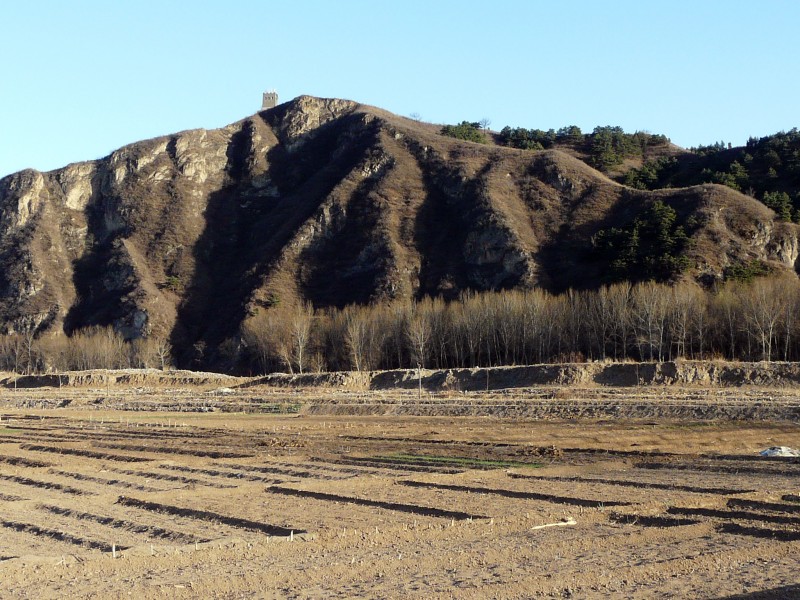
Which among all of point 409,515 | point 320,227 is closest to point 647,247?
point 320,227

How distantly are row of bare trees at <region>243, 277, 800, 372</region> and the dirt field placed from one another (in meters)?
41.5

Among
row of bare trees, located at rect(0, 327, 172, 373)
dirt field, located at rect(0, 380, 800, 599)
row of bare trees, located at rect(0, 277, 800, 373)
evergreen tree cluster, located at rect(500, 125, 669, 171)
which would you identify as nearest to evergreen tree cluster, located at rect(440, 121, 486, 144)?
evergreen tree cluster, located at rect(500, 125, 669, 171)

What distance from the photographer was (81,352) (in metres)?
125

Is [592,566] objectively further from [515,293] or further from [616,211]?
[616,211]

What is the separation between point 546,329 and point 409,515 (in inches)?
2938

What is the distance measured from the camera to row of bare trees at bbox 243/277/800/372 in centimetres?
8319

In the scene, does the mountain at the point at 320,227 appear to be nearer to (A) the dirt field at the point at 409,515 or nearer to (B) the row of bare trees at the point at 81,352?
(B) the row of bare trees at the point at 81,352

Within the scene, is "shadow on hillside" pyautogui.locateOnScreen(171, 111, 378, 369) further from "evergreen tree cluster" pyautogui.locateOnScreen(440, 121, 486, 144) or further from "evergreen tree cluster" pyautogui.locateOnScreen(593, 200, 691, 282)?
"evergreen tree cluster" pyautogui.locateOnScreen(593, 200, 691, 282)

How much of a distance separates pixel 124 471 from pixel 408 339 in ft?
236

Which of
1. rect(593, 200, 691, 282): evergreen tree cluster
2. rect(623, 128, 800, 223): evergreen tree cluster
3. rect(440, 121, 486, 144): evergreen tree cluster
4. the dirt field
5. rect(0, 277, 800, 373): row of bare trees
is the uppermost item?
rect(440, 121, 486, 144): evergreen tree cluster

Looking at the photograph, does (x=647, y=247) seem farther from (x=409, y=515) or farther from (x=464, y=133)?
(x=409, y=515)

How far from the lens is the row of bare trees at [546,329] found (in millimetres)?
83188

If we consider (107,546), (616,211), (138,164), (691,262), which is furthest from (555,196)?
(107,546)

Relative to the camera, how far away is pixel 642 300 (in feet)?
285
